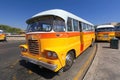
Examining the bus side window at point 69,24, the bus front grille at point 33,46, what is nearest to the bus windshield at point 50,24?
the bus side window at point 69,24

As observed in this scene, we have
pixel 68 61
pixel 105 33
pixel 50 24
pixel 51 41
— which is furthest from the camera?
pixel 105 33

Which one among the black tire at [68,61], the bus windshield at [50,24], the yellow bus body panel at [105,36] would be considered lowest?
the black tire at [68,61]

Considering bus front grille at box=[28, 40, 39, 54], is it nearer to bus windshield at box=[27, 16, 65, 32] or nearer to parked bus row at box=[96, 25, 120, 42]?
bus windshield at box=[27, 16, 65, 32]

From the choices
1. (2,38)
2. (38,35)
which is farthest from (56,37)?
(2,38)

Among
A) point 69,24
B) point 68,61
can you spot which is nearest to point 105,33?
point 69,24

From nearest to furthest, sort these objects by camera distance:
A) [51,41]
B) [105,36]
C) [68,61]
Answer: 1. [51,41]
2. [68,61]
3. [105,36]

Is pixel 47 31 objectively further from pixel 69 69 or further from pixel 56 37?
pixel 69 69

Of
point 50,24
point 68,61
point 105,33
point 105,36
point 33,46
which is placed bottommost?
point 68,61

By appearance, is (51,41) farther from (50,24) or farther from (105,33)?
(105,33)

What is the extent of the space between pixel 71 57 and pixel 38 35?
209 centimetres

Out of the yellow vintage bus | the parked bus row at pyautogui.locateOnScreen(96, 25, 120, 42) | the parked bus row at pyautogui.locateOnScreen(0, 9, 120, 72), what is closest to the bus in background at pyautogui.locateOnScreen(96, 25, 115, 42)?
the parked bus row at pyautogui.locateOnScreen(96, 25, 120, 42)

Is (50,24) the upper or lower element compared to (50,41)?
upper

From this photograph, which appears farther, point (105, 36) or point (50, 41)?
point (105, 36)

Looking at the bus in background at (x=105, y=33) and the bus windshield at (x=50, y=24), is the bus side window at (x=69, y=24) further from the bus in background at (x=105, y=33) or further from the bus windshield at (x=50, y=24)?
the bus in background at (x=105, y=33)
